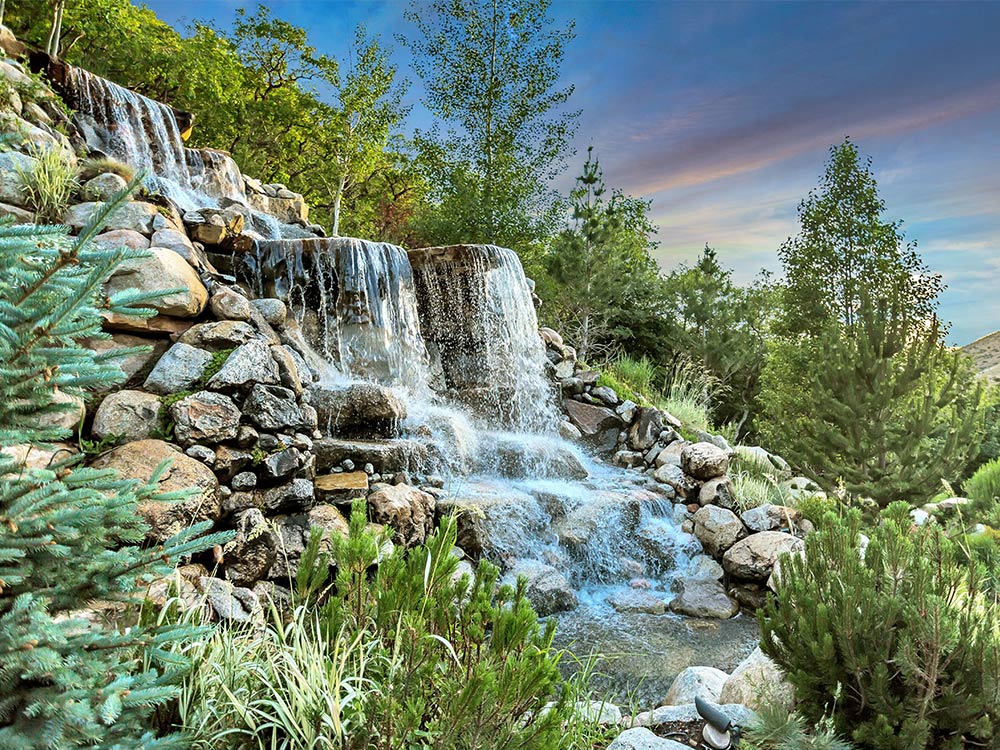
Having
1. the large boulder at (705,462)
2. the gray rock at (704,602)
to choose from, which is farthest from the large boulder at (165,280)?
the large boulder at (705,462)

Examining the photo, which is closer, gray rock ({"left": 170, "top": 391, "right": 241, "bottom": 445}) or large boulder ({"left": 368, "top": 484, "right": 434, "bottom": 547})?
gray rock ({"left": 170, "top": 391, "right": 241, "bottom": 445})

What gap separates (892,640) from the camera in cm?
213

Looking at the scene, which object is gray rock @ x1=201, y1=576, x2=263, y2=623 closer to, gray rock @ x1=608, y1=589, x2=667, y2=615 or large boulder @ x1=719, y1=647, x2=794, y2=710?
large boulder @ x1=719, y1=647, x2=794, y2=710

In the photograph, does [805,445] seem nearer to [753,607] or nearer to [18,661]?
[753,607]

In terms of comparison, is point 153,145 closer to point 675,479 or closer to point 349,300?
point 349,300

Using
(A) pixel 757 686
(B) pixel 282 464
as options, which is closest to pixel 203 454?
(B) pixel 282 464

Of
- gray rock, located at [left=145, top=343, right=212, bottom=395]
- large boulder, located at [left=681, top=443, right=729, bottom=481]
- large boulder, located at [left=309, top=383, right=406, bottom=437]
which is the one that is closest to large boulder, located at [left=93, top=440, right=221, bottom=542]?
gray rock, located at [left=145, top=343, right=212, bottom=395]

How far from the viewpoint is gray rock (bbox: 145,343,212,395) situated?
4438mm

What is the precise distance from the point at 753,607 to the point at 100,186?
7230 millimetres

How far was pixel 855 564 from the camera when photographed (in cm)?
231

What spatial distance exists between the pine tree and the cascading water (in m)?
6.70

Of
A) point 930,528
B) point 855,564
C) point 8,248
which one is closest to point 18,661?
point 8,248

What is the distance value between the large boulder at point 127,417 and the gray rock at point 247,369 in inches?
18.3

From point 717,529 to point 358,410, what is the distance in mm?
4011
